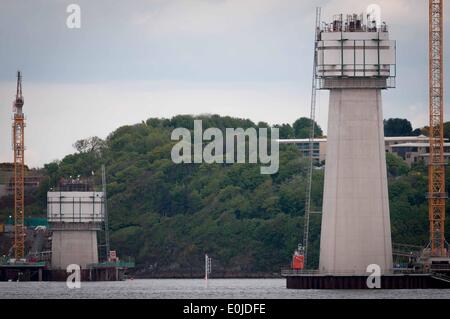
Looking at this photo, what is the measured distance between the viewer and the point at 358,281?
147 metres

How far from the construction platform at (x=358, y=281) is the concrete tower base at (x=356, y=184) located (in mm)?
866

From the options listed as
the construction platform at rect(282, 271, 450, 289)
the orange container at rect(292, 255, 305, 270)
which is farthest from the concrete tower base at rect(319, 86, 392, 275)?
the orange container at rect(292, 255, 305, 270)

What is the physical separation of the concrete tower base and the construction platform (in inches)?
34.1

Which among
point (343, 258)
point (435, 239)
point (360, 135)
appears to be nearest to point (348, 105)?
point (360, 135)

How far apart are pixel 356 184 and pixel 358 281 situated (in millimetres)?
8360

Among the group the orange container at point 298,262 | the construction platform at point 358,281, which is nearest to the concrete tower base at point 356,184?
the construction platform at point 358,281

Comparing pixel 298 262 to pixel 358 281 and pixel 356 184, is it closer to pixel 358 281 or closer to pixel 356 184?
pixel 358 281

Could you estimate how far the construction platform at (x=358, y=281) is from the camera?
14688 centimetres

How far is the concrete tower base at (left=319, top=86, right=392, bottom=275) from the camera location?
14700 cm

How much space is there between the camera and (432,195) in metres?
164

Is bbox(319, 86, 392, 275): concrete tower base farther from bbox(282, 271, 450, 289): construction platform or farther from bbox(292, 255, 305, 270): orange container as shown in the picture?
bbox(292, 255, 305, 270): orange container

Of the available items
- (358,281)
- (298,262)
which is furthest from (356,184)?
(298,262)

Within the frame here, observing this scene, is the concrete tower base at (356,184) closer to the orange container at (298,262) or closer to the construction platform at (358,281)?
the construction platform at (358,281)
